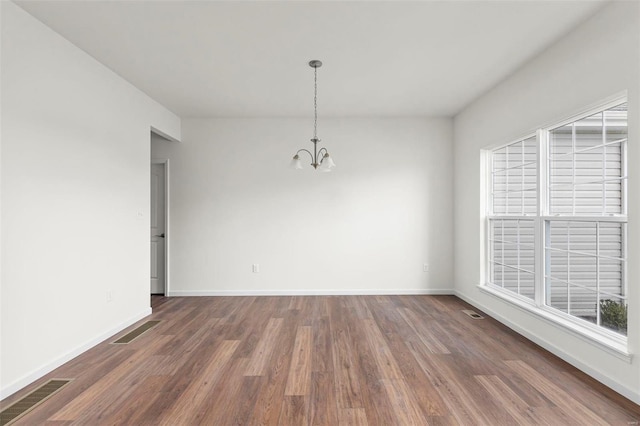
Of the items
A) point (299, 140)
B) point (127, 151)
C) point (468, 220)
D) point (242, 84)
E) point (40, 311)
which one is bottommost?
point (40, 311)

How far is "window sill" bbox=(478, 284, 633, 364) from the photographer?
2327mm

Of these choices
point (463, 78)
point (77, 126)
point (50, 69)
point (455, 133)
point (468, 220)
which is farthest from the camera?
point (455, 133)

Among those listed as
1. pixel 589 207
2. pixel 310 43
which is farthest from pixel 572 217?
pixel 310 43

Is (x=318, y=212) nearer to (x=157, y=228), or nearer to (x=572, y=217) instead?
(x=157, y=228)

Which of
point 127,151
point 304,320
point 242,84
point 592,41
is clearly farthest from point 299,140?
point 592,41

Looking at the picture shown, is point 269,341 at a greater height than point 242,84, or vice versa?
point 242,84

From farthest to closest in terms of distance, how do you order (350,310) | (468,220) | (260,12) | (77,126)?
(468,220), (350,310), (77,126), (260,12)

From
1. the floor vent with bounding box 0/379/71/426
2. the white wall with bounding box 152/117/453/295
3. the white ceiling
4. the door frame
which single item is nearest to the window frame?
the white ceiling

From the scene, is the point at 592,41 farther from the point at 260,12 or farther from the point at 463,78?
the point at 260,12

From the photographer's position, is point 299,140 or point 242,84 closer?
point 242,84

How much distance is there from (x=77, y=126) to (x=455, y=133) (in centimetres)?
491

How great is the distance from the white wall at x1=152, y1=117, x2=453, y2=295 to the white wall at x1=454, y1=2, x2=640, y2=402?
83 cm

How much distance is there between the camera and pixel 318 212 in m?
5.26

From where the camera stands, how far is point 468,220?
4758 millimetres
